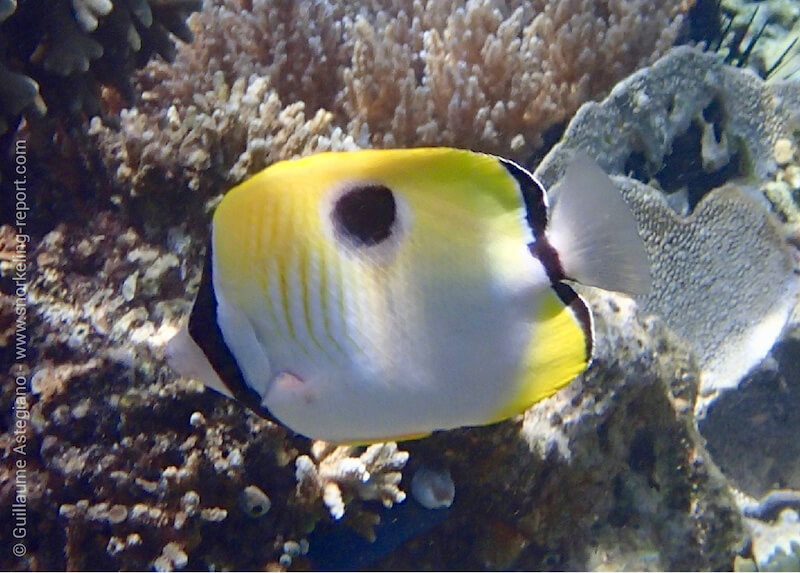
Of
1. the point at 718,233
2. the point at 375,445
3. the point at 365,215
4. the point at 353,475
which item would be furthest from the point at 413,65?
the point at 365,215

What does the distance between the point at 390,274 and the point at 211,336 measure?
37cm

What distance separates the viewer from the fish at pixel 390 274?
118 centimetres

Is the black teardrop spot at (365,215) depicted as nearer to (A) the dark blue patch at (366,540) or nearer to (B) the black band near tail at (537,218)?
(B) the black band near tail at (537,218)

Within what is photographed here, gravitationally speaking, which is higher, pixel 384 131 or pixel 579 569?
pixel 384 131

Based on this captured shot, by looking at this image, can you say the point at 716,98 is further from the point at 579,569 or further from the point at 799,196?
the point at 579,569

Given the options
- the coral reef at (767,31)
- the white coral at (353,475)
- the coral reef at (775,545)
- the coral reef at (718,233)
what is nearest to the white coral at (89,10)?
the white coral at (353,475)

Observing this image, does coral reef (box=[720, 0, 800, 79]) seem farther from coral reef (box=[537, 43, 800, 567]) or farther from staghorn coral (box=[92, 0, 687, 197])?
staghorn coral (box=[92, 0, 687, 197])

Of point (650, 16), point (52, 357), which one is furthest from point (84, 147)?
point (650, 16)

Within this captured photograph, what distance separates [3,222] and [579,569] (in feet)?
10.1

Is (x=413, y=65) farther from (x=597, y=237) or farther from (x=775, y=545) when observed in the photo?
(x=775, y=545)

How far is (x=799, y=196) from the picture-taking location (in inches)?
189

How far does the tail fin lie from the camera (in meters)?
1.13

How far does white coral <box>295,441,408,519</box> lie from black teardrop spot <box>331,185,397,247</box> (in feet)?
4.74

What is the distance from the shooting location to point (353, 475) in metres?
2.46
